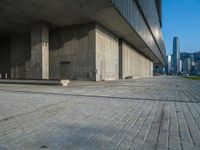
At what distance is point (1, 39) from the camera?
112 feet

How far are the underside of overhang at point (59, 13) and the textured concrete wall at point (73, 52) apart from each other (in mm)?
1280

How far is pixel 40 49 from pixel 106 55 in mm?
9502

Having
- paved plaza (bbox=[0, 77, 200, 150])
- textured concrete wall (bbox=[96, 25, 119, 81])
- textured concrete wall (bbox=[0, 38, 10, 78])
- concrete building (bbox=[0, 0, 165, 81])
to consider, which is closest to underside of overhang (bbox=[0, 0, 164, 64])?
concrete building (bbox=[0, 0, 165, 81])

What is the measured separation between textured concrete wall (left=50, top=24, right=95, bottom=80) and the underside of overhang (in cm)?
128

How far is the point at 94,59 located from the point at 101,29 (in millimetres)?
4904

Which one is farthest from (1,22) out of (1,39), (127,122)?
(127,122)

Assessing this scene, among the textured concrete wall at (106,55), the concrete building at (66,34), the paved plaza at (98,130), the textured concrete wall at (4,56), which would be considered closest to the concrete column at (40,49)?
the concrete building at (66,34)

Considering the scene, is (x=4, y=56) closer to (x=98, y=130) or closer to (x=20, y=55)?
(x=20, y=55)

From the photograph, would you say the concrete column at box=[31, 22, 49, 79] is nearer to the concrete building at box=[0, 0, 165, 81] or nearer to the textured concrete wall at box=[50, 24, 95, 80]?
the concrete building at box=[0, 0, 165, 81]

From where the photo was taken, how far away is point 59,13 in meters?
21.2

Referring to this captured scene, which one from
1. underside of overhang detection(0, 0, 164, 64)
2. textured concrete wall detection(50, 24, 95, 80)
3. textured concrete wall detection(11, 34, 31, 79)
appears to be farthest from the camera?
textured concrete wall detection(11, 34, 31, 79)

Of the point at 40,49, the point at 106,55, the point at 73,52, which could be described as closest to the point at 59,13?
the point at 40,49

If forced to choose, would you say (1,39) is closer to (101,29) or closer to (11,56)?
(11,56)

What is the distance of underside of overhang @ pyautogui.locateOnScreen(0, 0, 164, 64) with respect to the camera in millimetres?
18508
